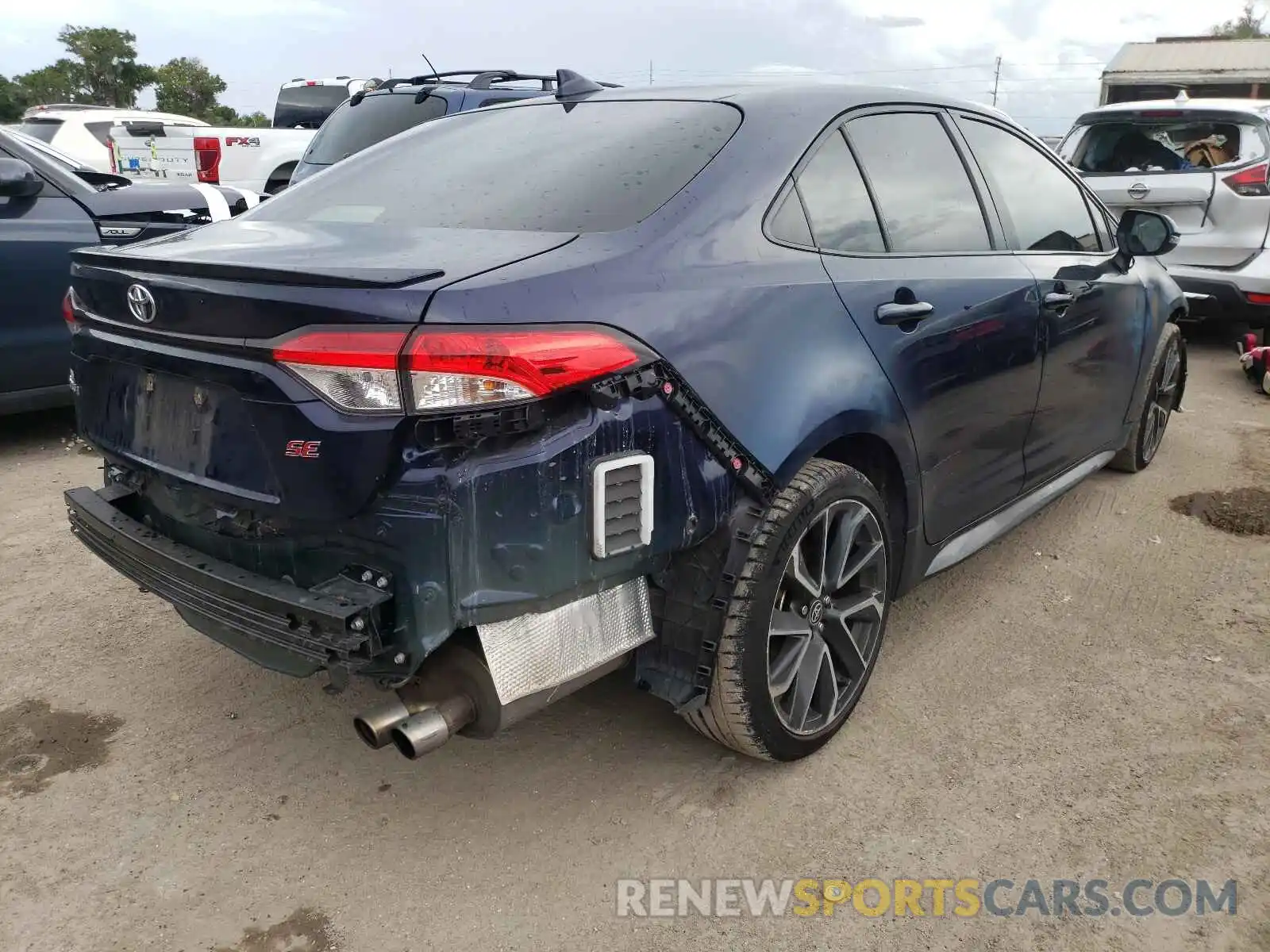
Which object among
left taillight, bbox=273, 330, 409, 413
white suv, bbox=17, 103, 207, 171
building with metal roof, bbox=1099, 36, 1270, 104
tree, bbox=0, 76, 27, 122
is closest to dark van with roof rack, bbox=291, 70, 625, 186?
left taillight, bbox=273, 330, 409, 413

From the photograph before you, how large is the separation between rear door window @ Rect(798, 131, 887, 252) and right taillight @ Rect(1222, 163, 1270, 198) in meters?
5.60

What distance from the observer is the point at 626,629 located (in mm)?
2219

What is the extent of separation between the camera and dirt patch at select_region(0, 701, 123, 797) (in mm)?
2613

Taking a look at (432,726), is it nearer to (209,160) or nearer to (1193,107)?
(1193,107)

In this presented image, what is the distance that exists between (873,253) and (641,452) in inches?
42.7

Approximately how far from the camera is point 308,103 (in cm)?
1566

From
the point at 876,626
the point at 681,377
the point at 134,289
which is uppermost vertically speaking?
the point at 134,289

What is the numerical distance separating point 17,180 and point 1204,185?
7314 millimetres

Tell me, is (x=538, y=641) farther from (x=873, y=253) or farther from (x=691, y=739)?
(x=873, y=253)

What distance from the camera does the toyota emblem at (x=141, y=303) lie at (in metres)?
2.21

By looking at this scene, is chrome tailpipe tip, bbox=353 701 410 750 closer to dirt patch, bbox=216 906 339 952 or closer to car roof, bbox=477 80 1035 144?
dirt patch, bbox=216 906 339 952

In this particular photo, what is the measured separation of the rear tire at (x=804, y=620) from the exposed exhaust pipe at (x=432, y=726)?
23.4 inches

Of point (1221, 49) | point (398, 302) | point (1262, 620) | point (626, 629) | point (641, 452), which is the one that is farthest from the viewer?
point (1221, 49)

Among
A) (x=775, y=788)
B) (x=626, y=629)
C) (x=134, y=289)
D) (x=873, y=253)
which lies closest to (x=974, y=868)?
(x=775, y=788)
